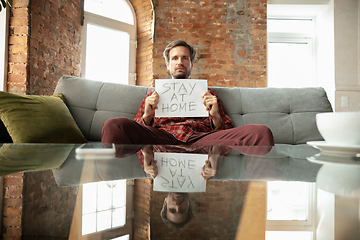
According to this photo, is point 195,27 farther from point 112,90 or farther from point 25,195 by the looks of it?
point 25,195

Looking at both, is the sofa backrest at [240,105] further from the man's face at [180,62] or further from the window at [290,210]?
the window at [290,210]

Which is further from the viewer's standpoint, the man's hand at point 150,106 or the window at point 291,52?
the window at point 291,52

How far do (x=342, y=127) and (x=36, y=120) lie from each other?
140 centimetres

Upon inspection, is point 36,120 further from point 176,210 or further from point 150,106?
point 176,210

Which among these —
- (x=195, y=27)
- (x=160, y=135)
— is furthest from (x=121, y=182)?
(x=195, y=27)

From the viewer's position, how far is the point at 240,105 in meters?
1.87

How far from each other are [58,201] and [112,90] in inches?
67.3

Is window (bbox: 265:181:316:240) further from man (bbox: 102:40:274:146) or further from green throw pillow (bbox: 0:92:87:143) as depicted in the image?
green throw pillow (bbox: 0:92:87:143)

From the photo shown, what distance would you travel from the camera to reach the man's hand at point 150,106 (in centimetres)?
146

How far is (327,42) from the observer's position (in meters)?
3.85

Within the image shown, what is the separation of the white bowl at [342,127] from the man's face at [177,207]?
489 millimetres

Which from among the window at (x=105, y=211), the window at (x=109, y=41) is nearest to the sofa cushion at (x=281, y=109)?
the window at (x=105, y=211)

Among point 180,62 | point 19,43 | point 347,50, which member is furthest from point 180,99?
point 347,50

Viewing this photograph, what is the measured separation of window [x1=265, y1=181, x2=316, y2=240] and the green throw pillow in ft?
4.42
